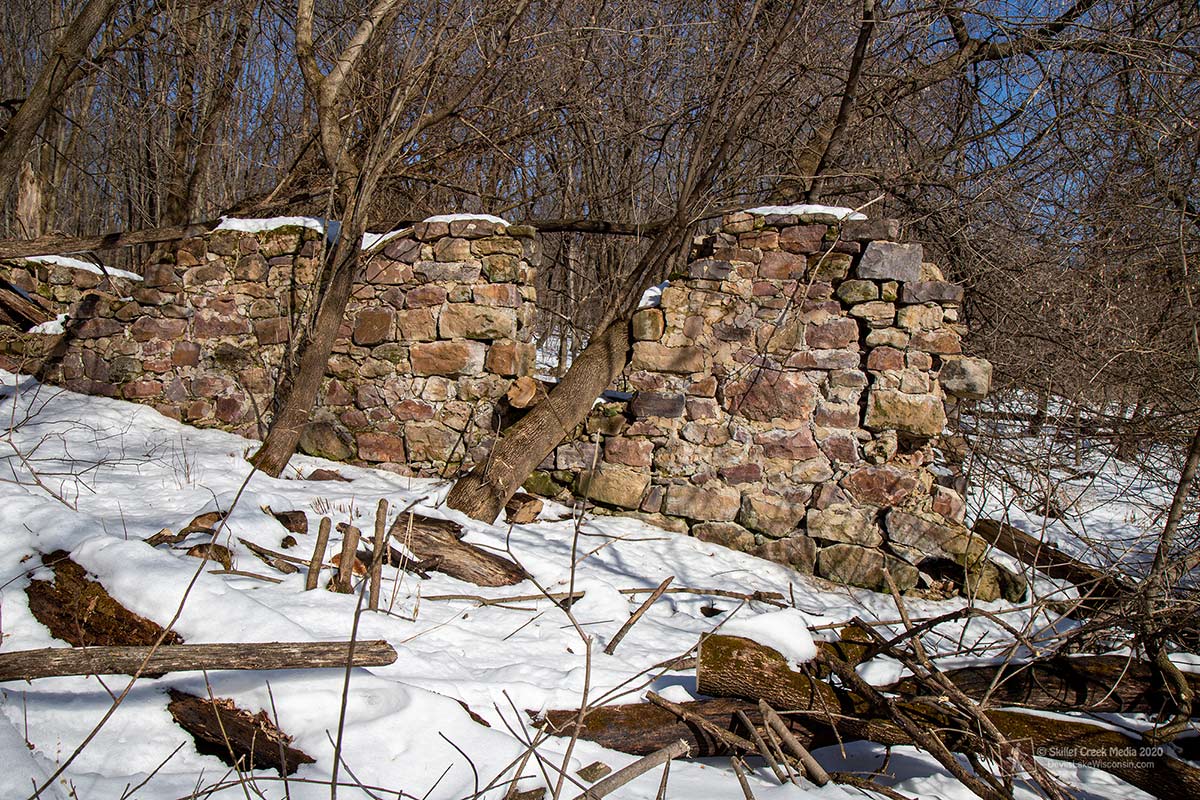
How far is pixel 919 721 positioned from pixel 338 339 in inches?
171

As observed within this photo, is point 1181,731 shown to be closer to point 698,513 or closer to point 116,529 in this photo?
point 698,513

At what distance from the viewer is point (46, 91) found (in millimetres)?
4582

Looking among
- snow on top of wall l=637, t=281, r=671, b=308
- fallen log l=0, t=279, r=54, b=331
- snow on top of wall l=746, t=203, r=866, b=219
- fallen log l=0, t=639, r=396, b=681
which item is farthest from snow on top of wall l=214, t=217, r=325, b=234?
fallen log l=0, t=639, r=396, b=681

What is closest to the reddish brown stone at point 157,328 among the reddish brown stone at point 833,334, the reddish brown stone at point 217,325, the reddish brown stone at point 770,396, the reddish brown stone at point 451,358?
the reddish brown stone at point 217,325

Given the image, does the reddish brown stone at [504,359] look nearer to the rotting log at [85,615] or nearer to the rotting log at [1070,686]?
the rotting log at [85,615]

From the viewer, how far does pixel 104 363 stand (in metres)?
5.42

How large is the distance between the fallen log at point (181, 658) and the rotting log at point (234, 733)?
0.11 meters

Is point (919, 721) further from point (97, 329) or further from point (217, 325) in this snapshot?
point (97, 329)

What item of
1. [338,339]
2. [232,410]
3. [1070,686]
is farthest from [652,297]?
[232,410]

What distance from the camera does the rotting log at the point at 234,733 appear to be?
65.9 inches

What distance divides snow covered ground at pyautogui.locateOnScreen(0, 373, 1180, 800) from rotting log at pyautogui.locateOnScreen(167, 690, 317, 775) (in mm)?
26

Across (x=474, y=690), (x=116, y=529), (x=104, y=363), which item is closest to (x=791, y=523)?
(x=474, y=690)

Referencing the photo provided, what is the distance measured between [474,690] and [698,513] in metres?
2.59

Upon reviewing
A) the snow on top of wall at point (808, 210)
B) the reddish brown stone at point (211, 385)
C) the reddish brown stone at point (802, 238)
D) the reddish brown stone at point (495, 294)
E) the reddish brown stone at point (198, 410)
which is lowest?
the reddish brown stone at point (198, 410)
